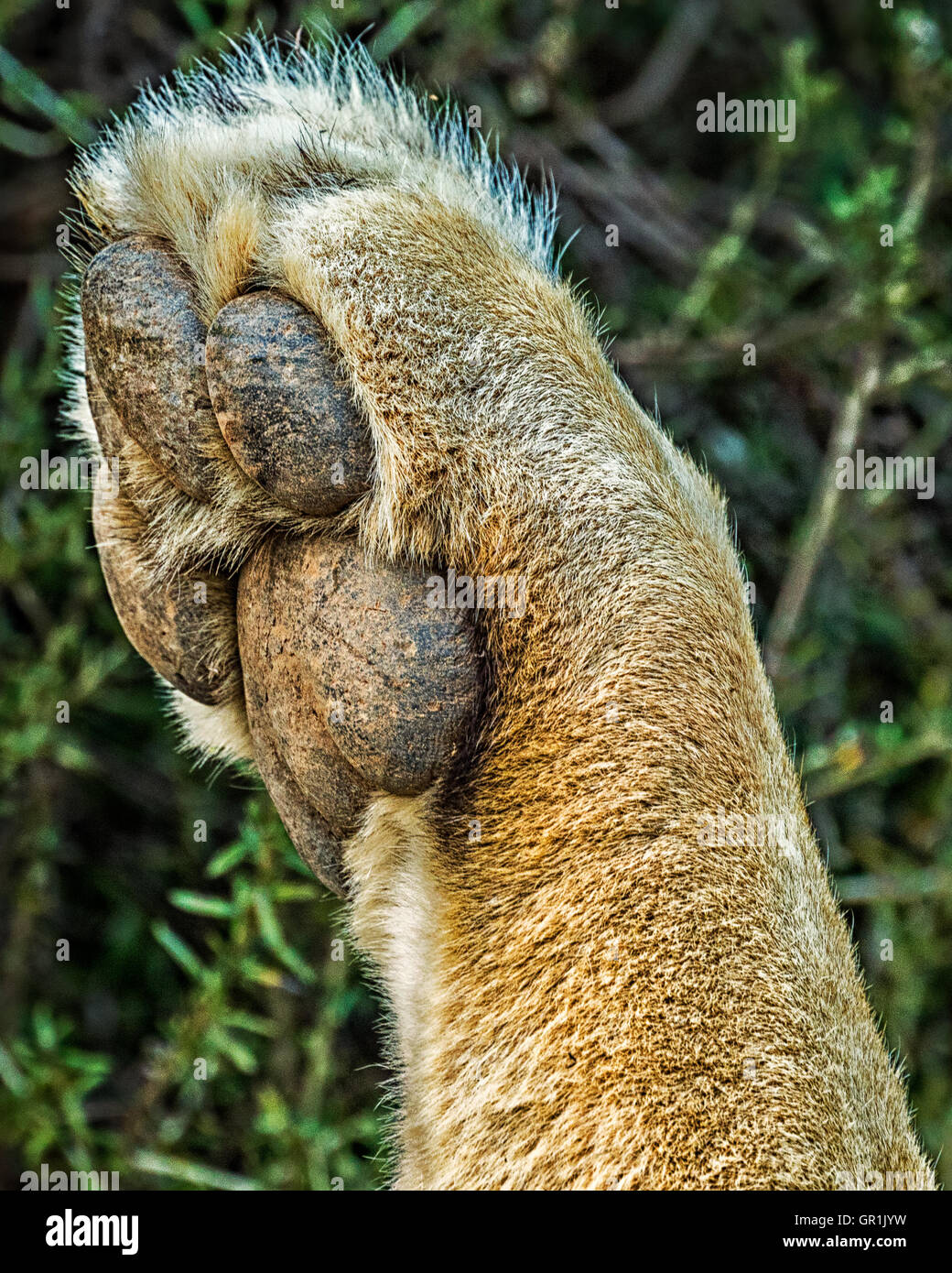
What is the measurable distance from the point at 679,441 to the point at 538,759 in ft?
5.01

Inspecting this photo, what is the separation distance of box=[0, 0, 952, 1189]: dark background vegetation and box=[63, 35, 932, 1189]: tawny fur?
599 millimetres

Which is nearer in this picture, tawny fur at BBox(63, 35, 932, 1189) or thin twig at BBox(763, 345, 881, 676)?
tawny fur at BBox(63, 35, 932, 1189)

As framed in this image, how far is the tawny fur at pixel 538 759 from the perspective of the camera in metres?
0.85

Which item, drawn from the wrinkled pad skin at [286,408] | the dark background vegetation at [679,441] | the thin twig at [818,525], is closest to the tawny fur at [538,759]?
the wrinkled pad skin at [286,408]

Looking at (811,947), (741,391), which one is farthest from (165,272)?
(741,391)

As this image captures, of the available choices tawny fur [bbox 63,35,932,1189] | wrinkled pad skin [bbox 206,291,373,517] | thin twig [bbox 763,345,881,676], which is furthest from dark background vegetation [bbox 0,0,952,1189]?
wrinkled pad skin [bbox 206,291,373,517]

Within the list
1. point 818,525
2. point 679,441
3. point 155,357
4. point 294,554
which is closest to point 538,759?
point 294,554

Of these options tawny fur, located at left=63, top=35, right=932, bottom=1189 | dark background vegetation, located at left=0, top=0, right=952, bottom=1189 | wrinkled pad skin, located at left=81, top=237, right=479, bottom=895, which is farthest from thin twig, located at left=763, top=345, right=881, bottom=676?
wrinkled pad skin, located at left=81, top=237, right=479, bottom=895

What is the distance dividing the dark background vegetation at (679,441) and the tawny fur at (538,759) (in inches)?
23.6

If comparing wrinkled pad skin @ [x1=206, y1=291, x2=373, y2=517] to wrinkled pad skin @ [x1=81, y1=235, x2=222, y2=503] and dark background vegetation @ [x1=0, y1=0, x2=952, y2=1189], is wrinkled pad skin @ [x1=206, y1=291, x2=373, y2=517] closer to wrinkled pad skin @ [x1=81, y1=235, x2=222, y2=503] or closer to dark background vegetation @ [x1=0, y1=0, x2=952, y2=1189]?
wrinkled pad skin @ [x1=81, y1=235, x2=222, y2=503]

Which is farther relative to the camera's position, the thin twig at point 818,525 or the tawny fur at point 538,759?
the thin twig at point 818,525

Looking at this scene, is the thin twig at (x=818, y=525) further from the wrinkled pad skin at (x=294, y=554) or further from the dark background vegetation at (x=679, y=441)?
the wrinkled pad skin at (x=294, y=554)

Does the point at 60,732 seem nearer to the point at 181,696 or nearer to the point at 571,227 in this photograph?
the point at 181,696

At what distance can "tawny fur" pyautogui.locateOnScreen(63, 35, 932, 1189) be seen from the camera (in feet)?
2.78
